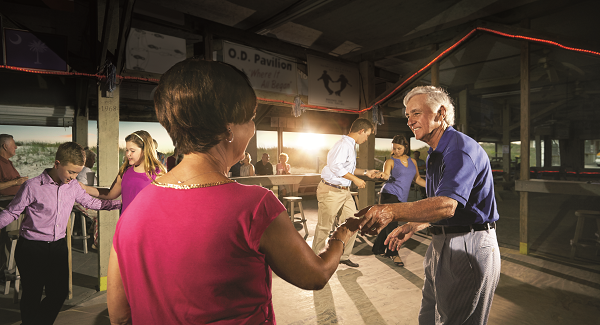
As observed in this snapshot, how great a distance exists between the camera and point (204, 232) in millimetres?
746

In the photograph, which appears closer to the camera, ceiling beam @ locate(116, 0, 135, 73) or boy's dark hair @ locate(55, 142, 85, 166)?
boy's dark hair @ locate(55, 142, 85, 166)

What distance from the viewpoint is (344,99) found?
6.69 metres

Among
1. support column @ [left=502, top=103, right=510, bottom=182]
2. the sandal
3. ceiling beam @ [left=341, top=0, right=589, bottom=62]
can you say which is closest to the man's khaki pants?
the sandal

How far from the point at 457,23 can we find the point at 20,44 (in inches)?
263

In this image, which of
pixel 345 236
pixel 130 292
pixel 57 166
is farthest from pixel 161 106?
pixel 57 166

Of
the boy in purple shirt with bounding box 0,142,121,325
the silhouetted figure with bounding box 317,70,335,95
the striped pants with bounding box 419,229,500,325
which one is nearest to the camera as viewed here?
the striped pants with bounding box 419,229,500,325

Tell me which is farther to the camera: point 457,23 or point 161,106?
point 457,23

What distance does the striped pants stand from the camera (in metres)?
1.75

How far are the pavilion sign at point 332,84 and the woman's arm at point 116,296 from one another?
18.1 feet

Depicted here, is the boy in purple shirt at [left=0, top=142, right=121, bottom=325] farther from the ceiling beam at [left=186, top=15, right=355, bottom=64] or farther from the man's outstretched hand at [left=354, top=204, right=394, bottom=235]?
the ceiling beam at [left=186, top=15, right=355, bottom=64]

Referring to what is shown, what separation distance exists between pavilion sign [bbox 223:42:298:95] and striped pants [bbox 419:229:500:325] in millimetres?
4303

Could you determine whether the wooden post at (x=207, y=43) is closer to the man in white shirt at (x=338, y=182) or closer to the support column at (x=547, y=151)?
the man in white shirt at (x=338, y=182)

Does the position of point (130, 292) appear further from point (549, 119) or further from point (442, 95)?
point (549, 119)

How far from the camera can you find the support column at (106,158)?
157 inches
